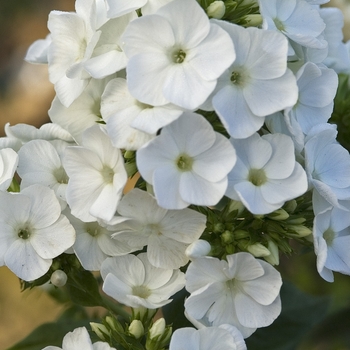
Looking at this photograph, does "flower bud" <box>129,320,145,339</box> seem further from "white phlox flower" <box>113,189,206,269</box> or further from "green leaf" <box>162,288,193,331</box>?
"green leaf" <box>162,288,193,331</box>

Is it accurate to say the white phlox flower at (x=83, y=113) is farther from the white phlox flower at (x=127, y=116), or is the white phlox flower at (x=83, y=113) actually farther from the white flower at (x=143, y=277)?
the white flower at (x=143, y=277)

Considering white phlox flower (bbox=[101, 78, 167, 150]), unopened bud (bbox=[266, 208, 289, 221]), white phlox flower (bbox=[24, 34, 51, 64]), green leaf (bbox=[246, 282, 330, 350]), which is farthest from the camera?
green leaf (bbox=[246, 282, 330, 350])

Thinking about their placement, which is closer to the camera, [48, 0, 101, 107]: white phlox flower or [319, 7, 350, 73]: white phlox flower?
[48, 0, 101, 107]: white phlox flower

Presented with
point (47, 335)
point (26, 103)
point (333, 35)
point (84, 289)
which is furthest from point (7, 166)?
point (26, 103)

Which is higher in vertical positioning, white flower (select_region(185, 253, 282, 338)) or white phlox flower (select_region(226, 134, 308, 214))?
white phlox flower (select_region(226, 134, 308, 214))

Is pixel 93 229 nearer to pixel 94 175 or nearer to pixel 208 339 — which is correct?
pixel 94 175

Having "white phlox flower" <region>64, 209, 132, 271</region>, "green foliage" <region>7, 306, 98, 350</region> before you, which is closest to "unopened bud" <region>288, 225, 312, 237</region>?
"white phlox flower" <region>64, 209, 132, 271</region>

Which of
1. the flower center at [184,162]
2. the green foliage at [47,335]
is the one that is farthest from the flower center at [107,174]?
the green foliage at [47,335]
